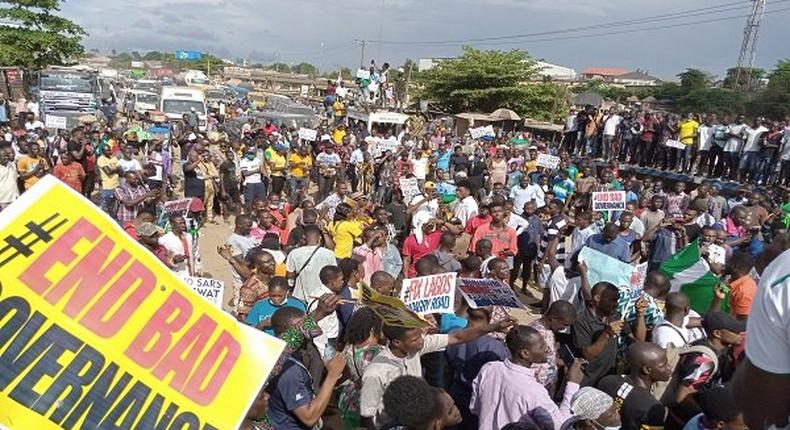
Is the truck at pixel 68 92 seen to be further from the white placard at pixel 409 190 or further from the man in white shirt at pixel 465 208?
the man in white shirt at pixel 465 208

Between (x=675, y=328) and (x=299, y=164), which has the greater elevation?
(x=675, y=328)

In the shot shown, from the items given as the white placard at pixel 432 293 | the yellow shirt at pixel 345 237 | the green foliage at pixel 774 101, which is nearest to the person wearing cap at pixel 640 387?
the white placard at pixel 432 293

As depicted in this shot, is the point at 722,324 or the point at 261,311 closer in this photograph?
the point at 722,324

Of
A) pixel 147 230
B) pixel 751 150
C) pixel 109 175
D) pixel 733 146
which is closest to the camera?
pixel 147 230

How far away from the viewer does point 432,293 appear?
517cm

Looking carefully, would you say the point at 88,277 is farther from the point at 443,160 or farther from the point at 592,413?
the point at 443,160

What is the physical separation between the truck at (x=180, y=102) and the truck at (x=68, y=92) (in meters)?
2.93

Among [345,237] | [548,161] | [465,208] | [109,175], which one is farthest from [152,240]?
[548,161]

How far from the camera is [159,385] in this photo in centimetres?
252

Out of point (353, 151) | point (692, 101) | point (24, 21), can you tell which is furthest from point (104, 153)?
point (692, 101)

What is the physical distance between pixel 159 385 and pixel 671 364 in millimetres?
3358

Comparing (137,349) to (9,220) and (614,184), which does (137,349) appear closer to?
(9,220)

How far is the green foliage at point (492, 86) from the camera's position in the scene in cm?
3472

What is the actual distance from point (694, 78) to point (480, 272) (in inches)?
2249
